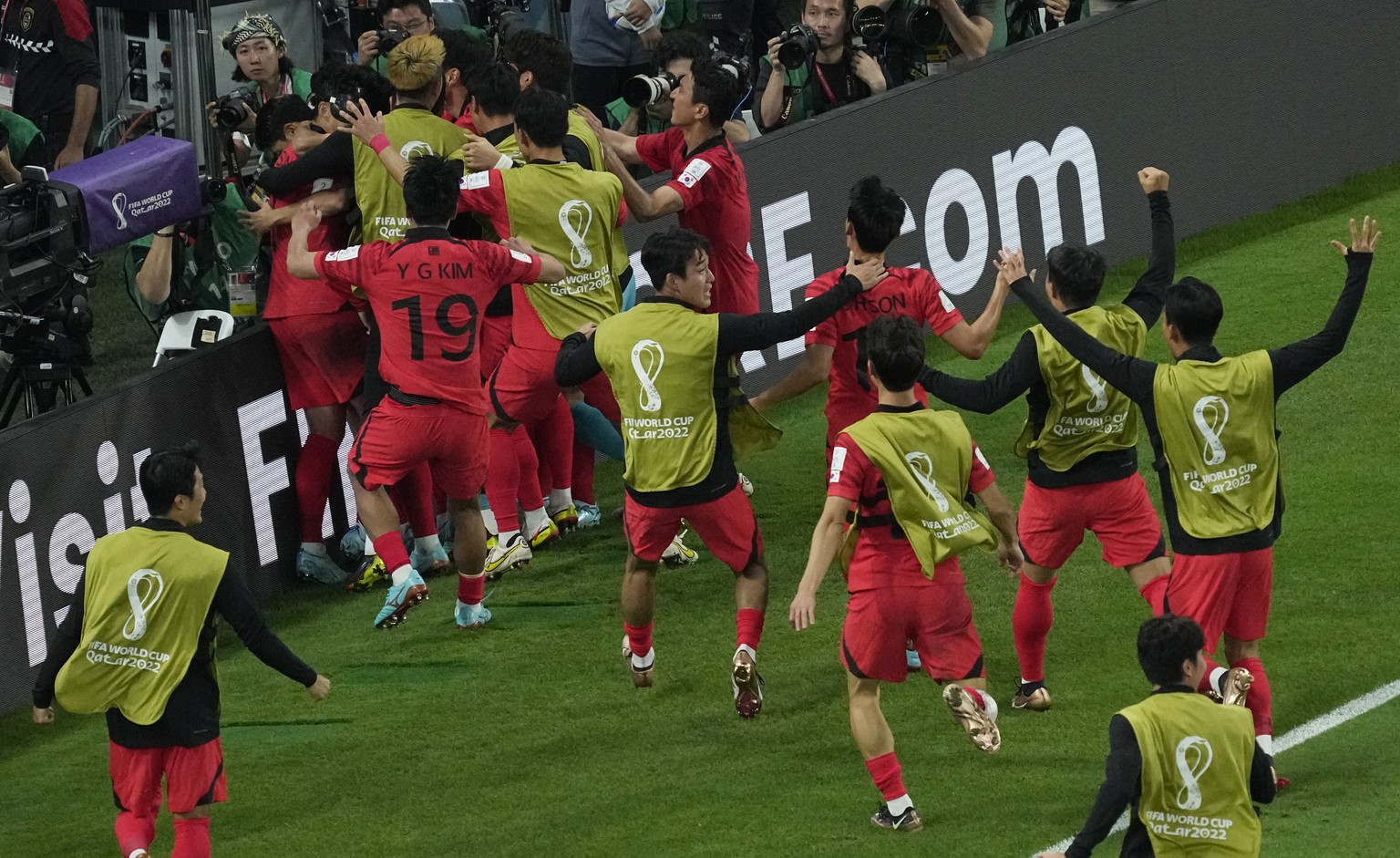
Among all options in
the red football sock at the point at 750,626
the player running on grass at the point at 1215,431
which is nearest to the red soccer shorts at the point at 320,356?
the red football sock at the point at 750,626

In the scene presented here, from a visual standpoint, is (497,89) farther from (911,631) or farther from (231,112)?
(911,631)

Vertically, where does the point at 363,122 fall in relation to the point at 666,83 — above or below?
above

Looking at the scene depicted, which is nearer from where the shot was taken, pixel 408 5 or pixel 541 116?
pixel 541 116

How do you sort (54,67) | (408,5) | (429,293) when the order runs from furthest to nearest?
(54,67) → (408,5) → (429,293)

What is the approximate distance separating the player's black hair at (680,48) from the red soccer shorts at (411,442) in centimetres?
269

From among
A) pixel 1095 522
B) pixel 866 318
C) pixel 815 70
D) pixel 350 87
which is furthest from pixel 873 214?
pixel 815 70

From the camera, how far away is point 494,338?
33.4ft

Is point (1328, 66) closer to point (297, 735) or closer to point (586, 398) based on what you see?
point (586, 398)

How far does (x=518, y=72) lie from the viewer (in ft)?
33.1

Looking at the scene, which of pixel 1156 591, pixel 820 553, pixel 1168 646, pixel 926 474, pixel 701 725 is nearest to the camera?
pixel 1168 646

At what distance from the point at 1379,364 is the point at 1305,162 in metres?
3.62

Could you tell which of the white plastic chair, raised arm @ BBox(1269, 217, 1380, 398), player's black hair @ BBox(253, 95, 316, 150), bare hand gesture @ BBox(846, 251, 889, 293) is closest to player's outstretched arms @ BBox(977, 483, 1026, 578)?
raised arm @ BBox(1269, 217, 1380, 398)

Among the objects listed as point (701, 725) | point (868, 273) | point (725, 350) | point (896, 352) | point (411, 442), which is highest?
point (896, 352)

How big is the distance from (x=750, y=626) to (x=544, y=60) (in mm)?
3447
